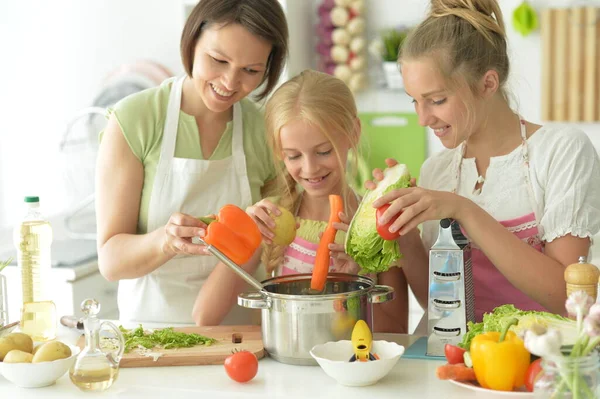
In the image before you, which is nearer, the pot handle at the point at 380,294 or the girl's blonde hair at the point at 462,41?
the pot handle at the point at 380,294

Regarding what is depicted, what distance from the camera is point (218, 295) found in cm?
190

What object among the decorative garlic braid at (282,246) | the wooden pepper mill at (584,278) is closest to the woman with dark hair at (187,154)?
the decorative garlic braid at (282,246)

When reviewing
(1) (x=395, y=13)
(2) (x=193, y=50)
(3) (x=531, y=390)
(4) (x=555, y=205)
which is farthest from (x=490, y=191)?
(1) (x=395, y=13)

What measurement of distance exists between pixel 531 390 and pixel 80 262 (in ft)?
6.79

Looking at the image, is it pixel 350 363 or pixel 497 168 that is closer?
pixel 350 363

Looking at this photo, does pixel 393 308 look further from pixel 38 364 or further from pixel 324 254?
pixel 38 364

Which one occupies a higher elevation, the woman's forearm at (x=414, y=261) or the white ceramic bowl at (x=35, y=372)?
the woman's forearm at (x=414, y=261)

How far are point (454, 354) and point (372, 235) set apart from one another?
0.98ft

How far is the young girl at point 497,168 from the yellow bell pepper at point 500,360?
325mm

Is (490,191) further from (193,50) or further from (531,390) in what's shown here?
→ (193,50)

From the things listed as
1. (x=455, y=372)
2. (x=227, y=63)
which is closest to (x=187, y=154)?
(x=227, y=63)

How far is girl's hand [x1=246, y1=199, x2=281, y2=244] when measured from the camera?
171 cm

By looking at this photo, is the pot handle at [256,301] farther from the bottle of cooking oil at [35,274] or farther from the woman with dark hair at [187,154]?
the bottle of cooking oil at [35,274]

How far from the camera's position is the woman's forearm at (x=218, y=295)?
74.2 inches
